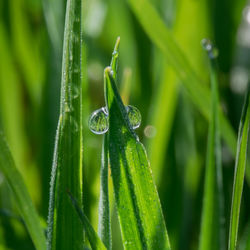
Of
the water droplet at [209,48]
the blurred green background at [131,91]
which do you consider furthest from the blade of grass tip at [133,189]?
the blurred green background at [131,91]

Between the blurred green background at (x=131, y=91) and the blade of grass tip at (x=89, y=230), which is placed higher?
the blurred green background at (x=131, y=91)

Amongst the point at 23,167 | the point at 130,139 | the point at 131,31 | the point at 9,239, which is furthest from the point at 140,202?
the point at 131,31

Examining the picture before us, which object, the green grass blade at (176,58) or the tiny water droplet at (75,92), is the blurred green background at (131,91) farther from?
the tiny water droplet at (75,92)

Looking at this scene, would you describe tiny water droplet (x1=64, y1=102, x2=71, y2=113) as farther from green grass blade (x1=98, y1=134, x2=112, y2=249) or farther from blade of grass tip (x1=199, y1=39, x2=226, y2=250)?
blade of grass tip (x1=199, y1=39, x2=226, y2=250)

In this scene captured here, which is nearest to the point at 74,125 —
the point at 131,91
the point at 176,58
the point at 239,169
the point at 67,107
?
the point at 67,107

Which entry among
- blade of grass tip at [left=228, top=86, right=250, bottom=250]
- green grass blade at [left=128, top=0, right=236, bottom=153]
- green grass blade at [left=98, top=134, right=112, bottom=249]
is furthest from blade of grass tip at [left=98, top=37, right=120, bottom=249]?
green grass blade at [left=128, top=0, right=236, bottom=153]

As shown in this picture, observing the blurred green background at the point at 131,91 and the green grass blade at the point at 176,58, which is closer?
the green grass blade at the point at 176,58
